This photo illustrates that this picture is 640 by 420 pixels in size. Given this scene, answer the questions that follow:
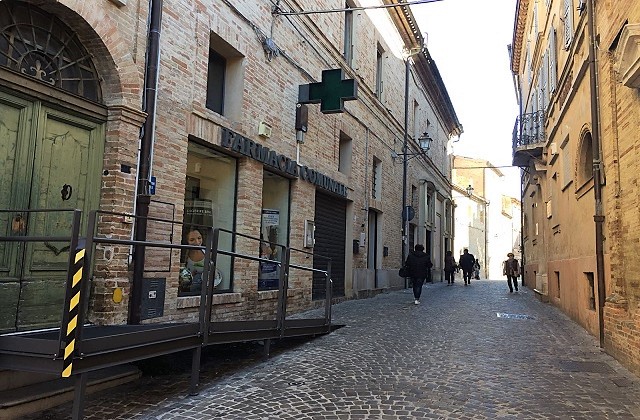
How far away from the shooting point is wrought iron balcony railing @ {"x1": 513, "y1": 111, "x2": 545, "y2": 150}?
1575cm

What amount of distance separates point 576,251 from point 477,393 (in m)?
6.16

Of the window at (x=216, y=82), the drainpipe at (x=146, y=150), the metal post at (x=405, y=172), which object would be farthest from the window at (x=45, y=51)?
the metal post at (x=405, y=172)

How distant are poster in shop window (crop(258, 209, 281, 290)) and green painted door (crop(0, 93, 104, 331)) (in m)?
2.76

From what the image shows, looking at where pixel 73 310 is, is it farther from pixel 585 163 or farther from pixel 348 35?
pixel 348 35

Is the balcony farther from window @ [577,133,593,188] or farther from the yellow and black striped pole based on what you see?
the yellow and black striped pole

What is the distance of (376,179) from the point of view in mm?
16594

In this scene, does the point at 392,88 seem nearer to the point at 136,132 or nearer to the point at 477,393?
the point at 136,132

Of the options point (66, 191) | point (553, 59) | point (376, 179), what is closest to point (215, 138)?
point (66, 191)

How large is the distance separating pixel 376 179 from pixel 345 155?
2.79 m

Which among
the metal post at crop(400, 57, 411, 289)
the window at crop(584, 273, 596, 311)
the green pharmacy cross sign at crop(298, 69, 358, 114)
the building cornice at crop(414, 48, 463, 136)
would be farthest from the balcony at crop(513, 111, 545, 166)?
the green pharmacy cross sign at crop(298, 69, 358, 114)

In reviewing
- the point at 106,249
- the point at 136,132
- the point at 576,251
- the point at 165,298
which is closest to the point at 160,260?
the point at 165,298

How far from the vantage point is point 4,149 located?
194 inches

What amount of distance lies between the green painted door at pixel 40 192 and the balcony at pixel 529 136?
44.0ft

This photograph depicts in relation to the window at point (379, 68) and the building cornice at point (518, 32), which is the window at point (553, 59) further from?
the building cornice at point (518, 32)
